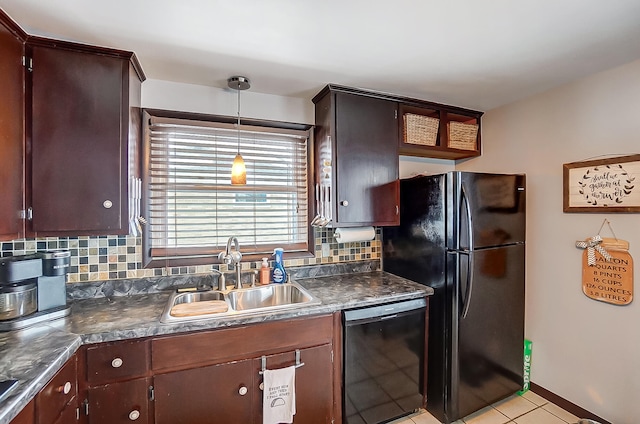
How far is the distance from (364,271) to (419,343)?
2.29 ft

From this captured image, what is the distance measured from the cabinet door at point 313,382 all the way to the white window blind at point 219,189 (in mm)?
807

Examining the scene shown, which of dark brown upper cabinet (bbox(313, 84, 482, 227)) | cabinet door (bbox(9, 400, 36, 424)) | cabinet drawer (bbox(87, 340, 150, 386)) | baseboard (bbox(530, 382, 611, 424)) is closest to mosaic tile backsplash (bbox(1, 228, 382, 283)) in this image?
cabinet drawer (bbox(87, 340, 150, 386))

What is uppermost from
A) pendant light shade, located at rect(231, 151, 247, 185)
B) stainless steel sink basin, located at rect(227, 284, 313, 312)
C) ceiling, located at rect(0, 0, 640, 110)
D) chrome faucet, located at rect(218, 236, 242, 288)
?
ceiling, located at rect(0, 0, 640, 110)

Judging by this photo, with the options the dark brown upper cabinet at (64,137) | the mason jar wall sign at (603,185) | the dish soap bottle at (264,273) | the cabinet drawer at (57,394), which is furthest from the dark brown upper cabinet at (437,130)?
the cabinet drawer at (57,394)

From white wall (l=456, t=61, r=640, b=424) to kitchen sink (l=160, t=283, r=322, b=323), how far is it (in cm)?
173

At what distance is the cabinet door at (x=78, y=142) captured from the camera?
146cm

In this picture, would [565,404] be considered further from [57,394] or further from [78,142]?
[78,142]

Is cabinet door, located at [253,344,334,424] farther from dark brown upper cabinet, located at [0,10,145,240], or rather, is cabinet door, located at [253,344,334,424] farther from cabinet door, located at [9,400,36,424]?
dark brown upper cabinet, located at [0,10,145,240]

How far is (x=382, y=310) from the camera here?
6.20 ft

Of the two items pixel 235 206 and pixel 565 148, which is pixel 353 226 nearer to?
pixel 235 206

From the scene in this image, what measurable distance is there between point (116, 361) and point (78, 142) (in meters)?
1.07

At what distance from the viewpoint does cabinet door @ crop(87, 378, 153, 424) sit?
4.44 ft

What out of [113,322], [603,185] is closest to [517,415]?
[603,185]

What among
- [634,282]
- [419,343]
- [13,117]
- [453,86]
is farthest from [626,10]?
[13,117]
